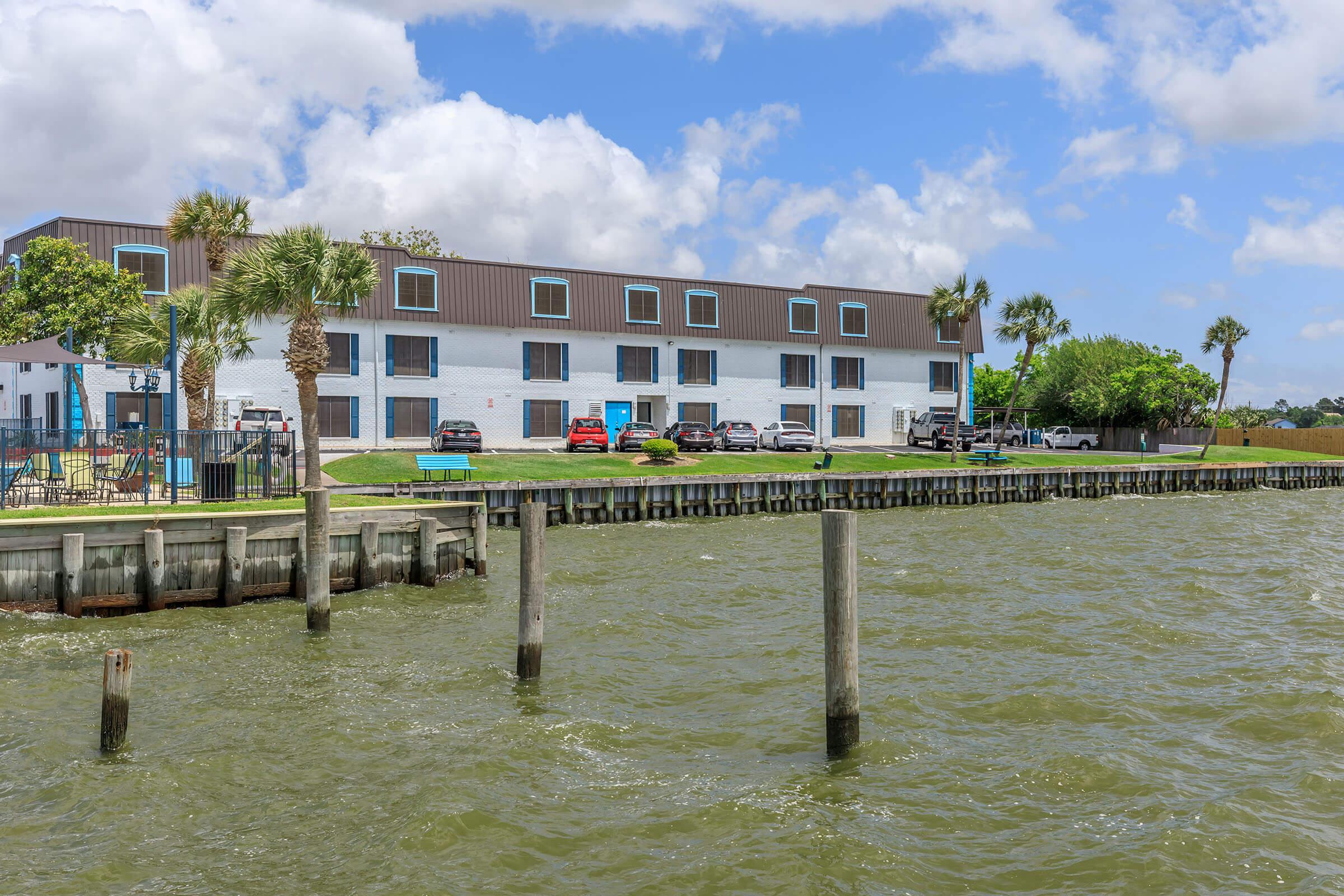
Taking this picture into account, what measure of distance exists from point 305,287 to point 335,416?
19579mm

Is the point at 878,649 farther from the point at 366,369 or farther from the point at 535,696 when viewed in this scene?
the point at 366,369

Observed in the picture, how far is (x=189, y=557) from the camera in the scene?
50.6 feet

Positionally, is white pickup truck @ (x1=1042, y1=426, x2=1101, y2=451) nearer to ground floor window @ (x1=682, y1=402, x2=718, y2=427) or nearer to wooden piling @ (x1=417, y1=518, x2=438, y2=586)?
ground floor window @ (x1=682, y1=402, x2=718, y2=427)

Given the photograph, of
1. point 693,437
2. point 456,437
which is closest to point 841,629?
point 456,437

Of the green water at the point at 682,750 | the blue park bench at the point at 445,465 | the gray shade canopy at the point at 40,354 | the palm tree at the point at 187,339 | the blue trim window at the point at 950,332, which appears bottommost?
the green water at the point at 682,750

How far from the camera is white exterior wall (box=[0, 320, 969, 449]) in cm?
4069

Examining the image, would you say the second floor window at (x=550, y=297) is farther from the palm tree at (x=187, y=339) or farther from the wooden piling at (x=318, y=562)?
the wooden piling at (x=318, y=562)

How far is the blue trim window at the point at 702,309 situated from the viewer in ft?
165

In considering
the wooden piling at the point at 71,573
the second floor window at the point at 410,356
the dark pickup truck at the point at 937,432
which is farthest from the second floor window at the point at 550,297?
the wooden piling at the point at 71,573

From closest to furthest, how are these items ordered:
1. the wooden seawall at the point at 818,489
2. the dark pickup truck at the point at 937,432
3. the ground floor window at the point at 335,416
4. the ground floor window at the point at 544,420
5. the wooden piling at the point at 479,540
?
the wooden piling at the point at 479,540 → the wooden seawall at the point at 818,489 → the ground floor window at the point at 335,416 → the ground floor window at the point at 544,420 → the dark pickup truck at the point at 937,432

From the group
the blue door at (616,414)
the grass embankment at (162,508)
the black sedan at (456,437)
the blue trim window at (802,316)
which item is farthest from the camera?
the blue trim window at (802,316)

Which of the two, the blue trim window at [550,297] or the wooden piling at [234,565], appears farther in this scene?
the blue trim window at [550,297]

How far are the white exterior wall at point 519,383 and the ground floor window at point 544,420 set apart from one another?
1.05 ft

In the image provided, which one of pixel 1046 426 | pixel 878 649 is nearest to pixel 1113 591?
pixel 878 649
